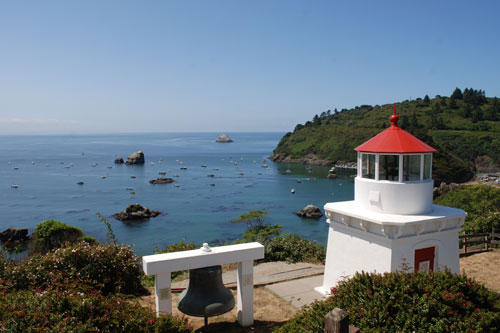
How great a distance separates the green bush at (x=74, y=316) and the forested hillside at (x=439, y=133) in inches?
2794

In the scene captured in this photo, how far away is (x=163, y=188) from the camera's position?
6656cm

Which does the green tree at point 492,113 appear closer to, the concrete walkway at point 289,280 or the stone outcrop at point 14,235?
the concrete walkway at point 289,280

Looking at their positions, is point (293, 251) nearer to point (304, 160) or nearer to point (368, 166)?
point (368, 166)

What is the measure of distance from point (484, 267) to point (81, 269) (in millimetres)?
12757

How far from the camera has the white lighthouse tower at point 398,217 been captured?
26.3 feet

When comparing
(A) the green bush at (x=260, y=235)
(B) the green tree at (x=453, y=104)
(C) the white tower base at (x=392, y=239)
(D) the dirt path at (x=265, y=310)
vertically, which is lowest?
(A) the green bush at (x=260, y=235)

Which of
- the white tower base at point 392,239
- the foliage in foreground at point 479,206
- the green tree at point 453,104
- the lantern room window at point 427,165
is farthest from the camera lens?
the green tree at point 453,104

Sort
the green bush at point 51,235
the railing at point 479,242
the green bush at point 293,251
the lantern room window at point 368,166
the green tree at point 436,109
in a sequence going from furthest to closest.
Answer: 1. the green tree at point 436,109
2. the green bush at point 51,235
3. the railing at point 479,242
4. the green bush at point 293,251
5. the lantern room window at point 368,166

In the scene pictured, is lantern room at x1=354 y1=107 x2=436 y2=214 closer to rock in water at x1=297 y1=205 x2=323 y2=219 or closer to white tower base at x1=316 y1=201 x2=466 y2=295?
white tower base at x1=316 y1=201 x2=466 y2=295

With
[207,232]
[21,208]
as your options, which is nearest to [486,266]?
[207,232]

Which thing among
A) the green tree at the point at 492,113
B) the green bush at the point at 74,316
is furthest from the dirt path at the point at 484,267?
the green tree at the point at 492,113

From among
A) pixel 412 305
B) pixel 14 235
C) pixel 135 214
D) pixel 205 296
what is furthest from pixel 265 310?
pixel 135 214

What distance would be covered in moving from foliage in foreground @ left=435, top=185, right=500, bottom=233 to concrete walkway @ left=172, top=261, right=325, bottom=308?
361 inches

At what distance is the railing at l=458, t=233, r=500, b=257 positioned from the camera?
1454 centimetres
